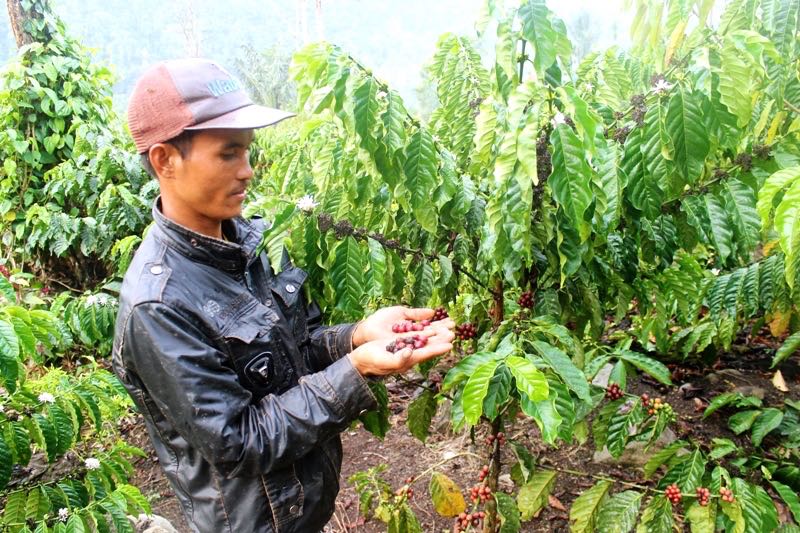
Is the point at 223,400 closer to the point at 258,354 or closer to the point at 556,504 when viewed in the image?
the point at 258,354

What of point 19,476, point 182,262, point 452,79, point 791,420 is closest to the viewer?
point 182,262

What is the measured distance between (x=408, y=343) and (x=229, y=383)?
1.37 feet

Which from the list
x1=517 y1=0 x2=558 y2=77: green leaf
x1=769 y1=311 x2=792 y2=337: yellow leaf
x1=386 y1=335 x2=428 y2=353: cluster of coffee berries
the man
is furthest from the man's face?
x1=769 y1=311 x2=792 y2=337: yellow leaf

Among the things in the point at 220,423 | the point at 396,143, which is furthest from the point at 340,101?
the point at 220,423

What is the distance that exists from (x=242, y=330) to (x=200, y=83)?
1.92ft

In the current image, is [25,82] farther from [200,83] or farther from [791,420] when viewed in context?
[791,420]

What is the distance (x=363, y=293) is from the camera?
164cm

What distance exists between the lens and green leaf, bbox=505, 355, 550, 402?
1.19 meters

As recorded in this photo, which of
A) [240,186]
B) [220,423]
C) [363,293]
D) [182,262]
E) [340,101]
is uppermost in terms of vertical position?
[340,101]

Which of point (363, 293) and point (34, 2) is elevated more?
point (34, 2)

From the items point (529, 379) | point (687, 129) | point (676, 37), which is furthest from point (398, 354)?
point (676, 37)

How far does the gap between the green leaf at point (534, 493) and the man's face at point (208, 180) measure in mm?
1291

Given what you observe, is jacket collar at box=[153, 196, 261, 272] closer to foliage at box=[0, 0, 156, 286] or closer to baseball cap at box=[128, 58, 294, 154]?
baseball cap at box=[128, 58, 294, 154]

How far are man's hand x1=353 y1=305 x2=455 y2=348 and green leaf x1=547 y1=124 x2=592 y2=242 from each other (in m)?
0.52
